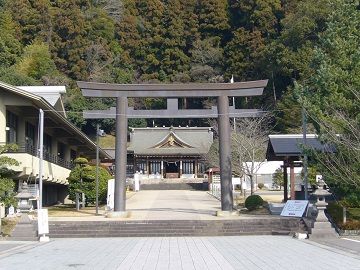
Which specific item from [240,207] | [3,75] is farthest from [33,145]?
[3,75]

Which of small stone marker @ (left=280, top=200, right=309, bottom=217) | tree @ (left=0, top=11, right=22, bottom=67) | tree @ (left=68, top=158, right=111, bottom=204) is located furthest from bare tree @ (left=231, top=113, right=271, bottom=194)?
tree @ (left=0, top=11, right=22, bottom=67)

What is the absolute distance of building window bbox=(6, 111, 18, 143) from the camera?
29609 millimetres

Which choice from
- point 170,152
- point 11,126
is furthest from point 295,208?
point 170,152

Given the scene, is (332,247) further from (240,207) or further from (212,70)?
(212,70)

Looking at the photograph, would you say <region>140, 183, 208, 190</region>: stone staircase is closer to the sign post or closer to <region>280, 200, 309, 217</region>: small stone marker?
<region>280, 200, 309, 217</region>: small stone marker

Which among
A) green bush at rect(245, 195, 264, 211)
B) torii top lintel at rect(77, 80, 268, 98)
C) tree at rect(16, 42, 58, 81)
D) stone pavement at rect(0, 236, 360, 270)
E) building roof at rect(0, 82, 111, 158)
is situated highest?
tree at rect(16, 42, 58, 81)

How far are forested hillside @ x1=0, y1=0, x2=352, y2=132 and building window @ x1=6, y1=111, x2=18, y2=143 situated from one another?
33437 mm

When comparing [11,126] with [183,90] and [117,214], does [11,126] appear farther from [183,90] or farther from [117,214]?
[183,90]

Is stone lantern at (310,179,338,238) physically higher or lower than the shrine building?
lower

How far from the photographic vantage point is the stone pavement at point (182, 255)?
534 inches

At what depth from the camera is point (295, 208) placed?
79.5ft

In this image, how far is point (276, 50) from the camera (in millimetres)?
63688

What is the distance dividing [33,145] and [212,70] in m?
45.7

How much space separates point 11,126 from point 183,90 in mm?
9388
